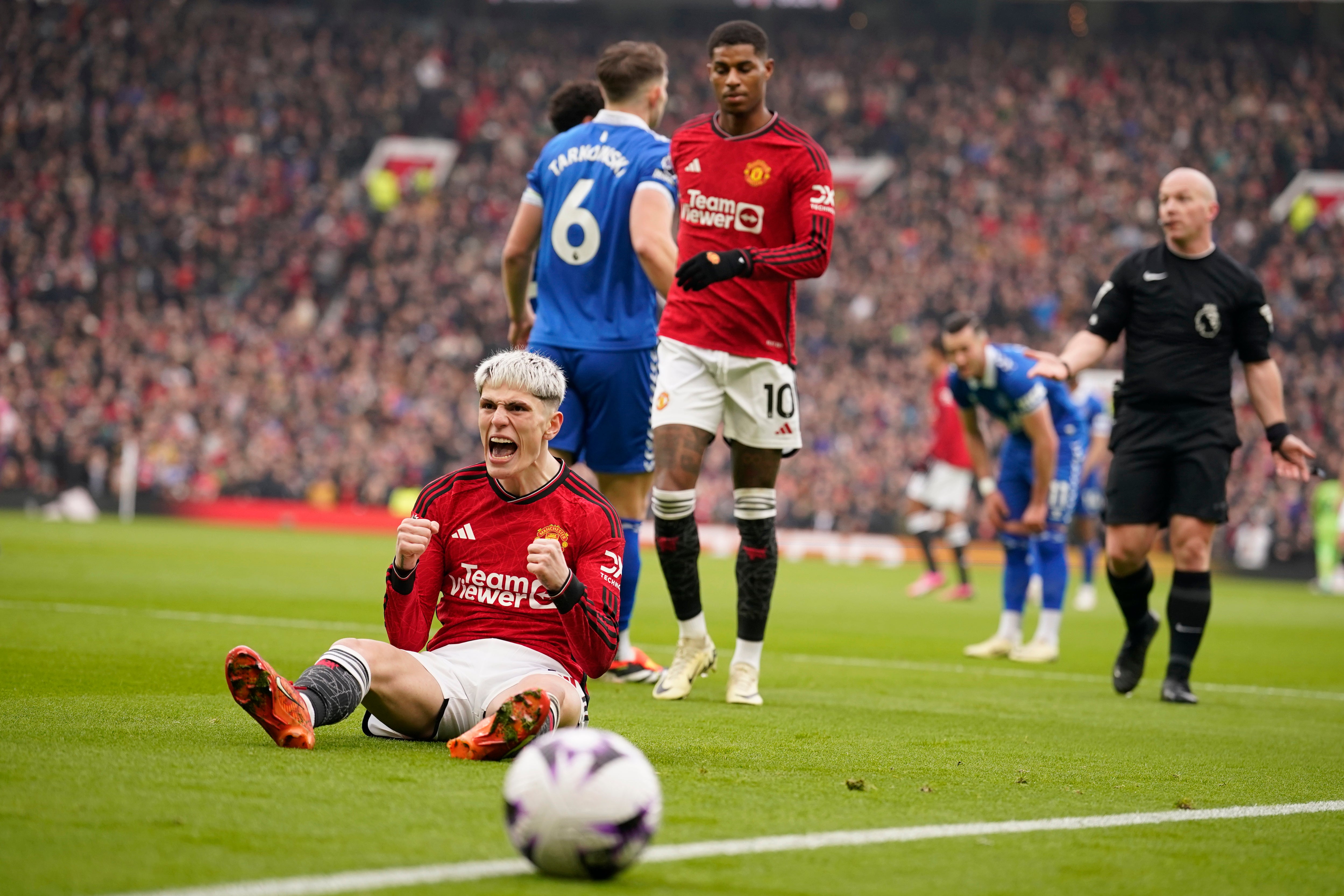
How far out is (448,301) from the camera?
32281mm

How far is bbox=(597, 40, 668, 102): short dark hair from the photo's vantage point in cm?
709

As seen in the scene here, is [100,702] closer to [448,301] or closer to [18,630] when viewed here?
[18,630]

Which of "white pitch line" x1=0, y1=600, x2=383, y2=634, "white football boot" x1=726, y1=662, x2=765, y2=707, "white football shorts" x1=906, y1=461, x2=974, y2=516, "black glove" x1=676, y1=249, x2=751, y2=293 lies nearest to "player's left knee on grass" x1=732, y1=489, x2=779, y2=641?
"white football boot" x1=726, y1=662, x2=765, y2=707

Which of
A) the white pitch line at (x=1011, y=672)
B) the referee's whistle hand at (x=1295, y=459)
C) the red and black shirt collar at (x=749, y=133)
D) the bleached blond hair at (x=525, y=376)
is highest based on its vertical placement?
the red and black shirt collar at (x=749, y=133)

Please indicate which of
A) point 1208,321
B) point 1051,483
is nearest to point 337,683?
point 1208,321

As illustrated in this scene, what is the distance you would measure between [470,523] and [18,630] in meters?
4.26

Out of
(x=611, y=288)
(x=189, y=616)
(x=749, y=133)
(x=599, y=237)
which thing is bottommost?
(x=189, y=616)

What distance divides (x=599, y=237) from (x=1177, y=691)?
3570mm

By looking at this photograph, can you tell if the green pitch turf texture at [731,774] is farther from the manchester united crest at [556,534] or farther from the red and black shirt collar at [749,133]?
the red and black shirt collar at [749,133]

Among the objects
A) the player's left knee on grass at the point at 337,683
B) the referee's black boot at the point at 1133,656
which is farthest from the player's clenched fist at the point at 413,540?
the referee's black boot at the point at 1133,656

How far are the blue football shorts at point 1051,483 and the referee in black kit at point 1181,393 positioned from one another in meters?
2.54

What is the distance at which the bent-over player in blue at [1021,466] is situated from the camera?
971 cm

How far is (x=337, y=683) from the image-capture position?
4.21 m

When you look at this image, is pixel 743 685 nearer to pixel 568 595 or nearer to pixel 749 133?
pixel 568 595
